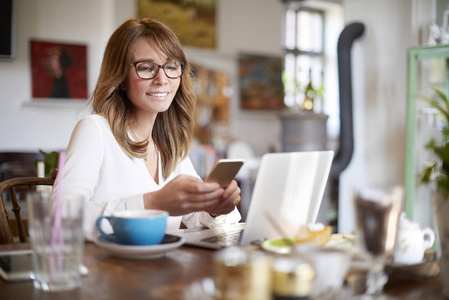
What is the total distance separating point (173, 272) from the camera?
1019 millimetres

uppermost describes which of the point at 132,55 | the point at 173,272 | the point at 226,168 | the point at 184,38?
the point at 184,38

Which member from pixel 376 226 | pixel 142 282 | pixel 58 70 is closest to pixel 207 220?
pixel 142 282

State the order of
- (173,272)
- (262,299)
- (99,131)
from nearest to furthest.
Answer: (262,299) < (173,272) < (99,131)

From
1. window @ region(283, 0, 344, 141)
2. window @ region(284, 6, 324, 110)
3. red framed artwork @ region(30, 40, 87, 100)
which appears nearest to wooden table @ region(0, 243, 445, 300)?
red framed artwork @ region(30, 40, 87, 100)

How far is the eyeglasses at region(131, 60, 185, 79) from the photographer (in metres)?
1.68

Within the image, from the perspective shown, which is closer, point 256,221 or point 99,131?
point 256,221

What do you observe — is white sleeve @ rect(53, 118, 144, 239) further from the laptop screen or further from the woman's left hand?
the laptop screen

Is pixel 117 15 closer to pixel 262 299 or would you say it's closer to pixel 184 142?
pixel 184 142

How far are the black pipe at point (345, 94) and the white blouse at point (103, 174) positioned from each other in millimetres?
3270

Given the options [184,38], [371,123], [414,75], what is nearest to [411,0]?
[414,75]

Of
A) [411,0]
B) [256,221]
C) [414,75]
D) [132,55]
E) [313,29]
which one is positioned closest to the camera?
[256,221]

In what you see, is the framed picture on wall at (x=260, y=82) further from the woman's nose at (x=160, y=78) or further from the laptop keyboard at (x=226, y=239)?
the laptop keyboard at (x=226, y=239)

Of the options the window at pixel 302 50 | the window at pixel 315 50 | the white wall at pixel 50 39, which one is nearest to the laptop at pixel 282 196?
the white wall at pixel 50 39

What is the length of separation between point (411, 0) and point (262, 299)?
14.2 ft
